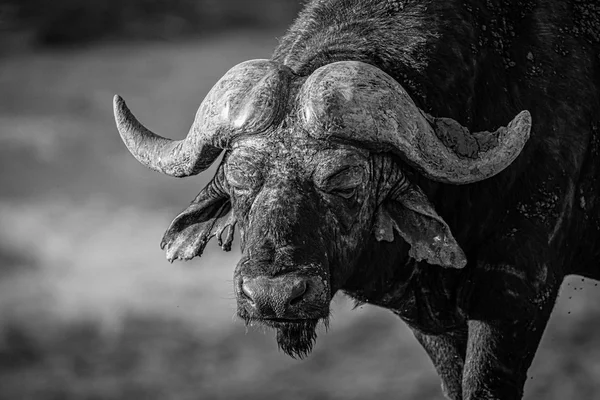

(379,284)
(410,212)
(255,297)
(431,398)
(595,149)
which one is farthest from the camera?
(431,398)

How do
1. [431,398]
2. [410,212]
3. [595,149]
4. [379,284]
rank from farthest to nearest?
[431,398], [595,149], [379,284], [410,212]

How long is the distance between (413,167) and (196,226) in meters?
1.15

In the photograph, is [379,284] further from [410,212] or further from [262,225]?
[262,225]

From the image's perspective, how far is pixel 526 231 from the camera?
6.29m

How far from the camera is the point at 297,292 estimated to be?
521 cm

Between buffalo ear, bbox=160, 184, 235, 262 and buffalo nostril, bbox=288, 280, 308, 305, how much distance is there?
0.92m

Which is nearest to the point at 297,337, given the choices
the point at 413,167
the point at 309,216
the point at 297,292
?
the point at 297,292

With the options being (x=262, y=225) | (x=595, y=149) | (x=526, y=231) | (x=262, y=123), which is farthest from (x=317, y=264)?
(x=595, y=149)

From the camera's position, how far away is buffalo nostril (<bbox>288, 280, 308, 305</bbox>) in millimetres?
5195

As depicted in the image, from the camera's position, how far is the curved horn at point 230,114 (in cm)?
554

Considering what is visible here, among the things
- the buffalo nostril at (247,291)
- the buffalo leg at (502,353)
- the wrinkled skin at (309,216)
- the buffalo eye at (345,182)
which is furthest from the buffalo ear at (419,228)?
the buffalo nostril at (247,291)

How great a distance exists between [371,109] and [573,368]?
7326 millimetres

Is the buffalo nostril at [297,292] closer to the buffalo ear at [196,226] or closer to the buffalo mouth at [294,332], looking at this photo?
the buffalo mouth at [294,332]

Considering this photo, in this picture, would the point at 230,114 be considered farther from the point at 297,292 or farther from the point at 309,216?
the point at 297,292
